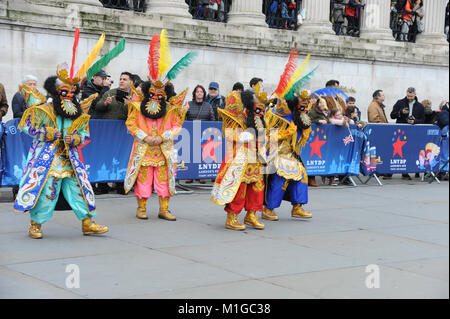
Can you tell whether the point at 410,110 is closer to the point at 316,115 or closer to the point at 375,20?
the point at 316,115

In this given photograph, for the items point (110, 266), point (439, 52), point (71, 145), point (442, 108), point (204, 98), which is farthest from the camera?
point (439, 52)

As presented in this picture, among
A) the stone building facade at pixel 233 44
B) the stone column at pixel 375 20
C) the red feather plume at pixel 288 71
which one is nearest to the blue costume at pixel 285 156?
the red feather plume at pixel 288 71

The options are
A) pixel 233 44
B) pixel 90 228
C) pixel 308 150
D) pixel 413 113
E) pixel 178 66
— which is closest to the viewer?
pixel 90 228

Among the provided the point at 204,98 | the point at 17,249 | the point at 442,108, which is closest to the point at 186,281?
the point at 17,249

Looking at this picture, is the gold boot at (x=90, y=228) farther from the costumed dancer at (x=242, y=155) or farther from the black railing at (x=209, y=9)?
the black railing at (x=209, y=9)

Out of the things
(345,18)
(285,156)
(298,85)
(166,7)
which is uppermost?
(345,18)

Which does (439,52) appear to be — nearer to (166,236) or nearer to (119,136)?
(119,136)

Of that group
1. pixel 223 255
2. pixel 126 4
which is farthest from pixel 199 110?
pixel 126 4

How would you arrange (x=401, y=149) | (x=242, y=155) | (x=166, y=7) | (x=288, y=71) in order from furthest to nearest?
1. (x=166, y=7)
2. (x=401, y=149)
3. (x=288, y=71)
4. (x=242, y=155)

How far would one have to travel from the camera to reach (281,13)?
21406mm

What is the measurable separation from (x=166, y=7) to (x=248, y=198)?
33.3ft

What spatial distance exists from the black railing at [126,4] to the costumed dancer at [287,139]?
9.44 meters

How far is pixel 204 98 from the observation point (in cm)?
1291

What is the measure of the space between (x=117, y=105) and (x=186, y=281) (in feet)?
18.6
